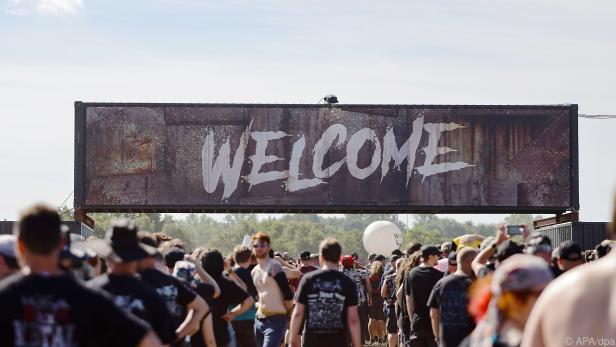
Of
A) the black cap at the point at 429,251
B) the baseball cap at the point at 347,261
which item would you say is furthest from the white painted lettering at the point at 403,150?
the black cap at the point at 429,251

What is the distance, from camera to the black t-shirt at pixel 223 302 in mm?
12586

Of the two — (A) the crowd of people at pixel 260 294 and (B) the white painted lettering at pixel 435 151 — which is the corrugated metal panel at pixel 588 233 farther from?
(A) the crowd of people at pixel 260 294

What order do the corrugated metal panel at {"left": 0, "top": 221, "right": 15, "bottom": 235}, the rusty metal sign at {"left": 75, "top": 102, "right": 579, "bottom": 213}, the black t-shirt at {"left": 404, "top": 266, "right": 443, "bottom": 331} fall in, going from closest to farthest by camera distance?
the black t-shirt at {"left": 404, "top": 266, "right": 443, "bottom": 331}, the corrugated metal panel at {"left": 0, "top": 221, "right": 15, "bottom": 235}, the rusty metal sign at {"left": 75, "top": 102, "right": 579, "bottom": 213}

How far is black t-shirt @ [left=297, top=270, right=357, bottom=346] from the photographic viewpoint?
12.4 metres

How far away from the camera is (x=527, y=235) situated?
994 centimetres

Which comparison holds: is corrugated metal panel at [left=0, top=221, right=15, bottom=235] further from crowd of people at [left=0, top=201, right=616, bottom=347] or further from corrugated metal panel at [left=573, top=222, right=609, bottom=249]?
corrugated metal panel at [left=573, top=222, right=609, bottom=249]

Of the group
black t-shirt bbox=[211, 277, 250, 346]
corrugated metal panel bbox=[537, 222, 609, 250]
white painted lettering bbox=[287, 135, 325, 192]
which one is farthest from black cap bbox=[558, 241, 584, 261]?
white painted lettering bbox=[287, 135, 325, 192]

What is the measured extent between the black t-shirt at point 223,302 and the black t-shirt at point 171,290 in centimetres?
300

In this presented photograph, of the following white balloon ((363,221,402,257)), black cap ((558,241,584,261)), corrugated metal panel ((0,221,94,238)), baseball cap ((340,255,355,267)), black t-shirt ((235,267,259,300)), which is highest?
black cap ((558,241,584,261))

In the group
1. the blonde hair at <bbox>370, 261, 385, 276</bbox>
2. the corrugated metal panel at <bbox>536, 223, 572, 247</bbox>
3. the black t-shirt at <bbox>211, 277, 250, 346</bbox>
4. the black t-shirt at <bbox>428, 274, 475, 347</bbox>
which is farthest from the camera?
the corrugated metal panel at <bbox>536, 223, 572, 247</bbox>

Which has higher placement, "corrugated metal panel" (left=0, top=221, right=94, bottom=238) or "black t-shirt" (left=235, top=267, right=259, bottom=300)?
"corrugated metal panel" (left=0, top=221, right=94, bottom=238)

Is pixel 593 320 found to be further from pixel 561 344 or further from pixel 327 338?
pixel 327 338

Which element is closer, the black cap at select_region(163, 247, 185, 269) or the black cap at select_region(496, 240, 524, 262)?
the black cap at select_region(496, 240, 524, 262)

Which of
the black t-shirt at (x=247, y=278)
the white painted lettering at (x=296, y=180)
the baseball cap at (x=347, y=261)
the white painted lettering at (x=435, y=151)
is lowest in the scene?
the baseball cap at (x=347, y=261)
